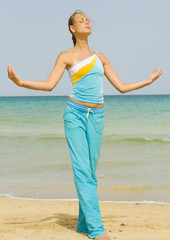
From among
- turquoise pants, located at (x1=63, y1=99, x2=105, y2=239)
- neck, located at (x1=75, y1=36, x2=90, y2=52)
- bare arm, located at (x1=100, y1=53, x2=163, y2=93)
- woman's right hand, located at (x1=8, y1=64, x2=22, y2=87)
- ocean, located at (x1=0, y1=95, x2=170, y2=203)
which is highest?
neck, located at (x1=75, y1=36, x2=90, y2=52)

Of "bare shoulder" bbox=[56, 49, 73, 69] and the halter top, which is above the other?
"bare shoulder" bbox=[56, 49, 73, 69]

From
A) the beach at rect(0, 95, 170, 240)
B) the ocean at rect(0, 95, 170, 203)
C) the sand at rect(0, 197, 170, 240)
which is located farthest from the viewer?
the ocean at rect(0, 95, 170, 203)

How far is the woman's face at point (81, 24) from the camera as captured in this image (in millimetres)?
4602

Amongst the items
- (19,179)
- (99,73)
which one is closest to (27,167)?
(19,179)

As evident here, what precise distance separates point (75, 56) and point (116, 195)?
3978 millimetres

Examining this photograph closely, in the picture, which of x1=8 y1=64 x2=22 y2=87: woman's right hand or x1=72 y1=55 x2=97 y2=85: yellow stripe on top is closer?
x1=8 y1=64 x2=22 y2=87: woman's right hand

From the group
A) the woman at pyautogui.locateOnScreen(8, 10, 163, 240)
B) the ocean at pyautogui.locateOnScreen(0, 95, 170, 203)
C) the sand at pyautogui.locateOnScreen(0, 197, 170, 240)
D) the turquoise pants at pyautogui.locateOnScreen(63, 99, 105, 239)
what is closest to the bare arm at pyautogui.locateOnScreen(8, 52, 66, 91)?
the woman at pyautogui.locateOnScreen(8, 10, 163, 240)

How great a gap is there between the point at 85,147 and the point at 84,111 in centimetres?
35

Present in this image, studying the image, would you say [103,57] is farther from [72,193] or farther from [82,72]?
[72,193]

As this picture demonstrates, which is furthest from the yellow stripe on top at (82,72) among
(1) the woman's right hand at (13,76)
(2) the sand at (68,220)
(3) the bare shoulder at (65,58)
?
(2) the sand at (68,220)

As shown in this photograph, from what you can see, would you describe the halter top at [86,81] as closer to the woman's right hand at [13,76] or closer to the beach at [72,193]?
the woman's right hand at [13,76]

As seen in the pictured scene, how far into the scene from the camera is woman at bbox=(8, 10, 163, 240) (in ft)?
14.8

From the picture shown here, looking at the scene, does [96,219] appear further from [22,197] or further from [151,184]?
[151,184]

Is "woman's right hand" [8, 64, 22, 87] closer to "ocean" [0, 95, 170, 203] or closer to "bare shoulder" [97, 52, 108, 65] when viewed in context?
"bare shoulder" [97, 52, 108, 65]
